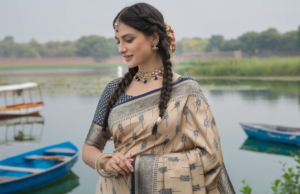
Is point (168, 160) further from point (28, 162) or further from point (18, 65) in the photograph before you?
point (18, 65)

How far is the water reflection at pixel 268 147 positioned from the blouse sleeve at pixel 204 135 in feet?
18.4

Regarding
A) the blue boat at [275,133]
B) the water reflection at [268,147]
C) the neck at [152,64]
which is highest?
the neck at [152,64]

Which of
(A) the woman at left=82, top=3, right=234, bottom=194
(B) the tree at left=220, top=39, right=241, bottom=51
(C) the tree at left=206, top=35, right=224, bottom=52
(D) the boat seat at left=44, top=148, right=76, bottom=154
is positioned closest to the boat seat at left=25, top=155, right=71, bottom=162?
(D) the boat seat at left=44, top=148, right=76, bottom=154

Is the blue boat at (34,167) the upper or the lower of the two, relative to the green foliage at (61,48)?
lower

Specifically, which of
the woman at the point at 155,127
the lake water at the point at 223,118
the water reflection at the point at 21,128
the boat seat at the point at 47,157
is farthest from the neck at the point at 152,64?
the water reflection at the point at 21,128

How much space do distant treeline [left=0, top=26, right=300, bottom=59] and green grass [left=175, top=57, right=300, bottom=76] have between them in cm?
88

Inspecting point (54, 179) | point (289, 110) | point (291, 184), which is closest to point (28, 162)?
point (54, 179)

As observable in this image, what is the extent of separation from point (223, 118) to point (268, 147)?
148 inches

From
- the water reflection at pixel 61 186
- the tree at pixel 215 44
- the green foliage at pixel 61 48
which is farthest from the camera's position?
the tree at pixel 215 44

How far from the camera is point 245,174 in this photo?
201 inches

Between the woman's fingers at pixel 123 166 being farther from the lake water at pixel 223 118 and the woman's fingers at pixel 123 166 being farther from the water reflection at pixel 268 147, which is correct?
the water reflection at pixel 268 147

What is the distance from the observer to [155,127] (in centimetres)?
97

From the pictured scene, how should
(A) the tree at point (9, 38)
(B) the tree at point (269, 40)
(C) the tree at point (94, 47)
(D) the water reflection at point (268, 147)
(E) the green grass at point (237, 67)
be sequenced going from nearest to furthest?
(D) the water reflection at point (268, 147) → (E) the green grass at point (237, 67) → (C) the tree at point (94, 47) → (B) the tree at point (269, 40) → (A) the tree at point (9, 38)

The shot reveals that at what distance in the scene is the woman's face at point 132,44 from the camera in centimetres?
98
